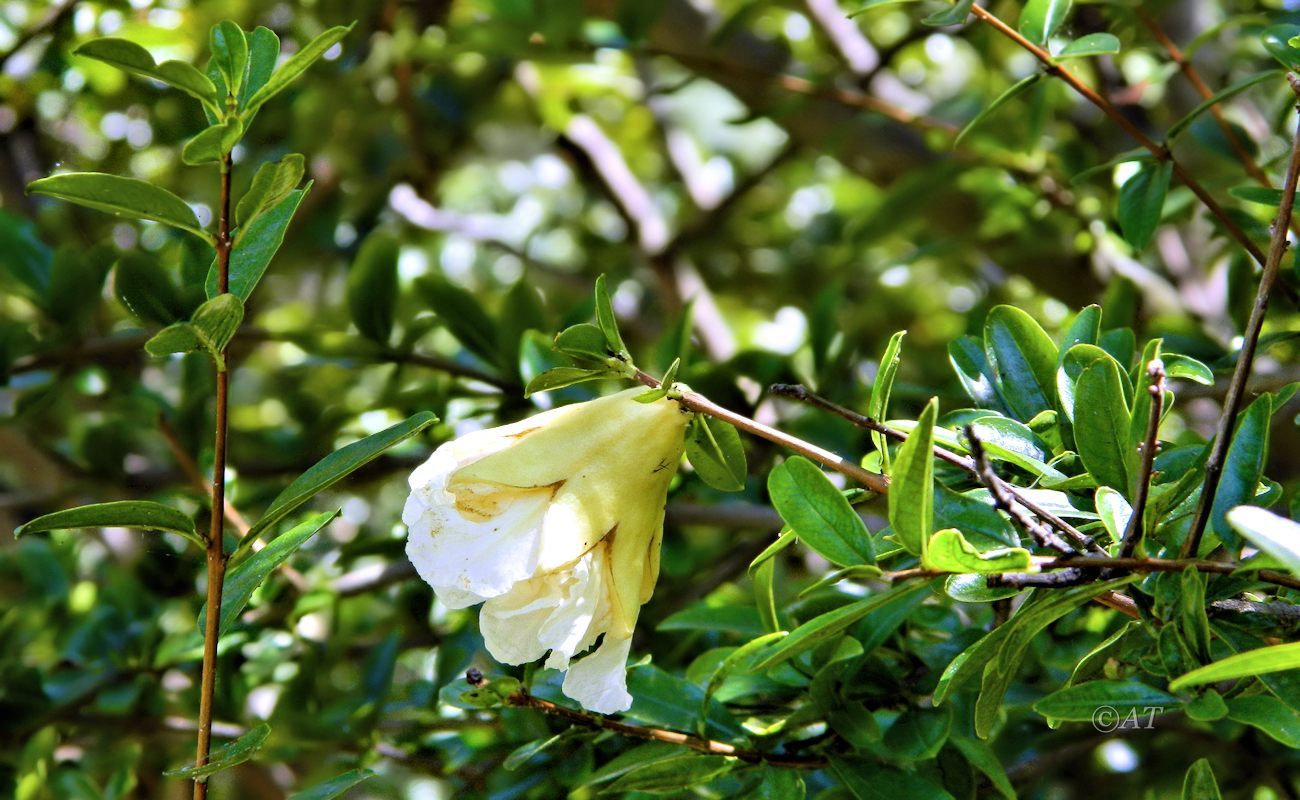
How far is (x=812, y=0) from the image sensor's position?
1.46 m

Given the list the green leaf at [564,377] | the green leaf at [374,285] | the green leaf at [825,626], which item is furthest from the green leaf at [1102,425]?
the green leaf at [374,285]

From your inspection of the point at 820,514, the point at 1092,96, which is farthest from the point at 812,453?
the point at 1092,96

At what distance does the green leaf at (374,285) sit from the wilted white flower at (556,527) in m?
0.50

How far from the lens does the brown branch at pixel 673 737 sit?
647mm

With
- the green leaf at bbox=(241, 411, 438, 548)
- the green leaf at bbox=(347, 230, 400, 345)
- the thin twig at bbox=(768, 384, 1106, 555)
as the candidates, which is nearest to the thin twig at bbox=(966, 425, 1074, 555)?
the thin twig at bbox=(768, 384, 1106, 555)

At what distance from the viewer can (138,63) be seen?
54cm

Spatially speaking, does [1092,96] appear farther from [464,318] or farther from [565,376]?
[464,318]

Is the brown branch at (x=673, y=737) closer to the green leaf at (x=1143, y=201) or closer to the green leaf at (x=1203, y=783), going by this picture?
the green leaf at (x=1203, y=783)

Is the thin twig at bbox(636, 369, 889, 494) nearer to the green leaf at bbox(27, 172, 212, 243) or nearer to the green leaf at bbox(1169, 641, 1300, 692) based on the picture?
the green leaf at bbox(1169, 641, 1300, 692)

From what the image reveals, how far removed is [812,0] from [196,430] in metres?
0.87

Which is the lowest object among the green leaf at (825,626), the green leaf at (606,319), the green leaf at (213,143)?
the green leaf at (825,626)

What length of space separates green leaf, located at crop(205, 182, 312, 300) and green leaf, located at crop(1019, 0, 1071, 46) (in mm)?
451

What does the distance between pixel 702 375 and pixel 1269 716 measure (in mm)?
525

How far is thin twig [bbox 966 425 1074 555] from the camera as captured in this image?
1.45ft
